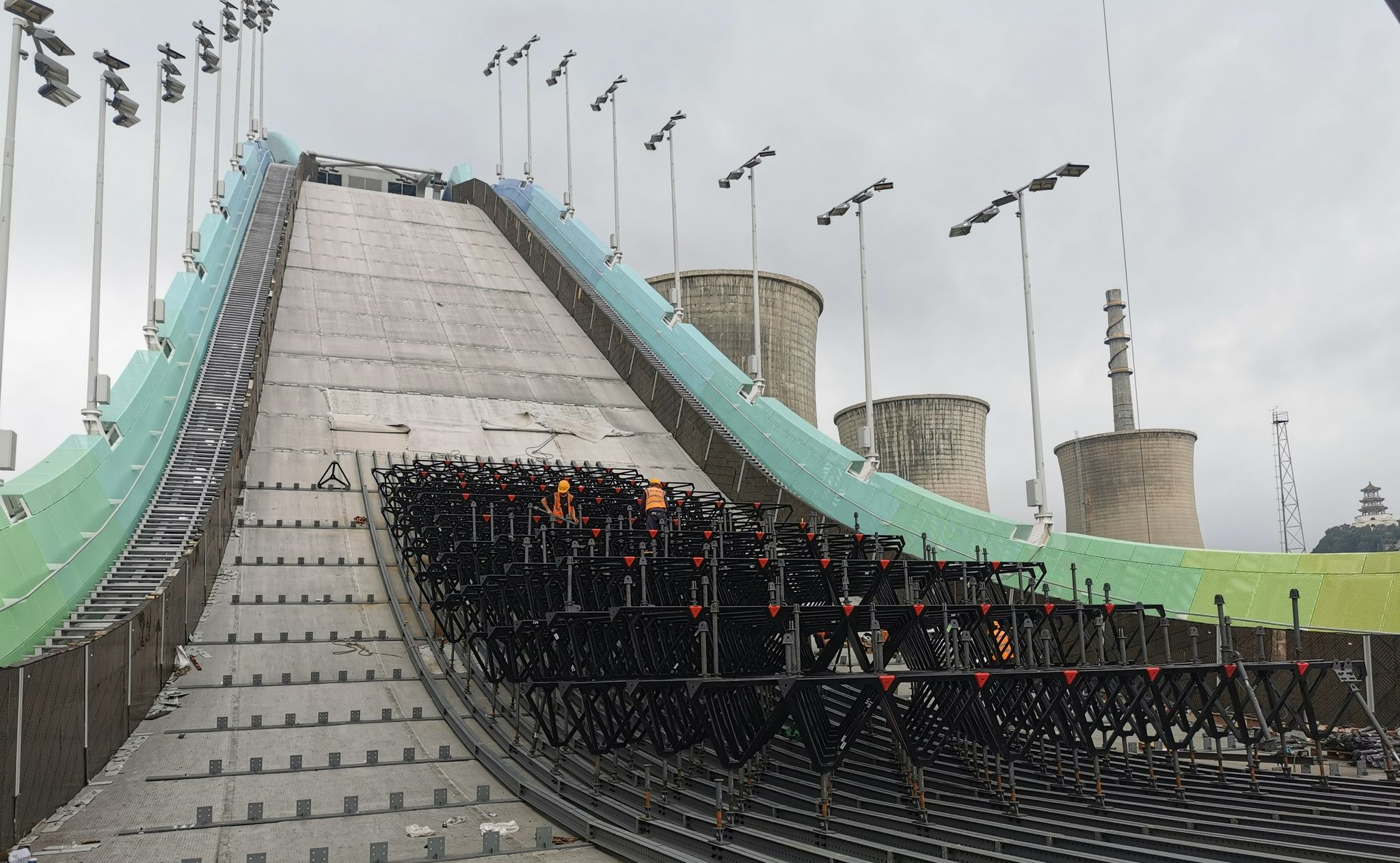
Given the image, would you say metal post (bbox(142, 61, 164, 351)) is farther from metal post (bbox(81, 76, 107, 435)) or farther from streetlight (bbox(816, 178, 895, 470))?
streetlight (bbox(816, 178, 895, 470))

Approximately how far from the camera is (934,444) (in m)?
40.4

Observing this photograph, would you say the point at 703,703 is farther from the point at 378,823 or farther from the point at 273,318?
the point at 273,318

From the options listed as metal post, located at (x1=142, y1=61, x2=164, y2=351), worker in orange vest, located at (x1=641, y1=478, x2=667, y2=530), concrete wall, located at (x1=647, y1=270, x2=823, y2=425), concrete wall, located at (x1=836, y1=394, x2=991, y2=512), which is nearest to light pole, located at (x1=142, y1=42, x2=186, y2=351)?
metal post, located at (x1=142, y1=61, x2=164, y2=351)

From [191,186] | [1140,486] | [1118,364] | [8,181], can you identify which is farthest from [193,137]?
[1118,364]

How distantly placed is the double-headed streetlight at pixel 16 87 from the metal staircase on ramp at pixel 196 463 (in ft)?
7.34

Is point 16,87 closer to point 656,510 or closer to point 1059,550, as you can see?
point 656,510

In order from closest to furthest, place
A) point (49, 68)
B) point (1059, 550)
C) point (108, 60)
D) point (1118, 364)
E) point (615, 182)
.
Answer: point (49, 68), point (1059, 550), point (108, 60), point (615, 182), point (1118, 364)

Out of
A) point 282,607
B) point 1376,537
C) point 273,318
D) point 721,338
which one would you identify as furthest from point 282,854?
point 1376,537

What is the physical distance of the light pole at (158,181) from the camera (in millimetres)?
22984

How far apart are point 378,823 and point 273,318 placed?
25.0 metres

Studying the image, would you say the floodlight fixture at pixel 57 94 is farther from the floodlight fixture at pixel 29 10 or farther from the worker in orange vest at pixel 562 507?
the worker in orange vest at pixel 562 507

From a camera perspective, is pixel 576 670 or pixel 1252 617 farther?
pixel 1252 617

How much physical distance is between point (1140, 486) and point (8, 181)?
3925 cm

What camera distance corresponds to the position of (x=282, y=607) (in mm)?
15711
